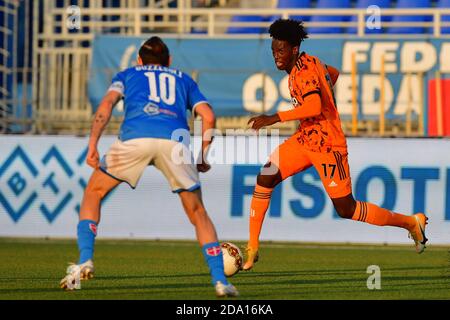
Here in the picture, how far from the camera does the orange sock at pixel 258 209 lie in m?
11.1

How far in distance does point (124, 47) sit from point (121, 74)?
44.2ft

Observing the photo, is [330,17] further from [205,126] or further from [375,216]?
[205,126]

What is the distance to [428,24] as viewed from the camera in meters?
23.3

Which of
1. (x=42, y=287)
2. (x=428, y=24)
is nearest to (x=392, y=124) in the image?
(x=428, y=24)

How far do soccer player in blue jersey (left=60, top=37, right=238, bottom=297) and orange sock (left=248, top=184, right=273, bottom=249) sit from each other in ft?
7.47

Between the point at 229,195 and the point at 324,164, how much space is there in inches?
257

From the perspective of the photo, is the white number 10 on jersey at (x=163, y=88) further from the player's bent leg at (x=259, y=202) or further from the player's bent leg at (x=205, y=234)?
the player's bent leg at (x=259, y=202)

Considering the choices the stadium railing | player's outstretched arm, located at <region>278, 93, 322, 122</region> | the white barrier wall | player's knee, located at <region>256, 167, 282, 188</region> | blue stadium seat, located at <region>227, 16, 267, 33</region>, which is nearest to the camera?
player's outstretched arm, located at <region>278, 93, 322, 122</region>

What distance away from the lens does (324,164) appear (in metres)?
10.7

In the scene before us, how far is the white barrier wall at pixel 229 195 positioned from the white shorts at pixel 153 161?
818 cm

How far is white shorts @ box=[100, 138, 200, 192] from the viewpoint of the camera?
8734mm

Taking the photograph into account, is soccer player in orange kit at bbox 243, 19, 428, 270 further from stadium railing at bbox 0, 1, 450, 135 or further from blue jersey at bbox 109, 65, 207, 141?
stadium railing at bbox 0, 1, 450, 135

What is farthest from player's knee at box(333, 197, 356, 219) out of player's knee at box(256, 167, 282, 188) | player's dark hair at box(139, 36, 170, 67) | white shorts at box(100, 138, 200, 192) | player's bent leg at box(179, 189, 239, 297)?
player's dark hair at box(139, 36, 170, 67)
